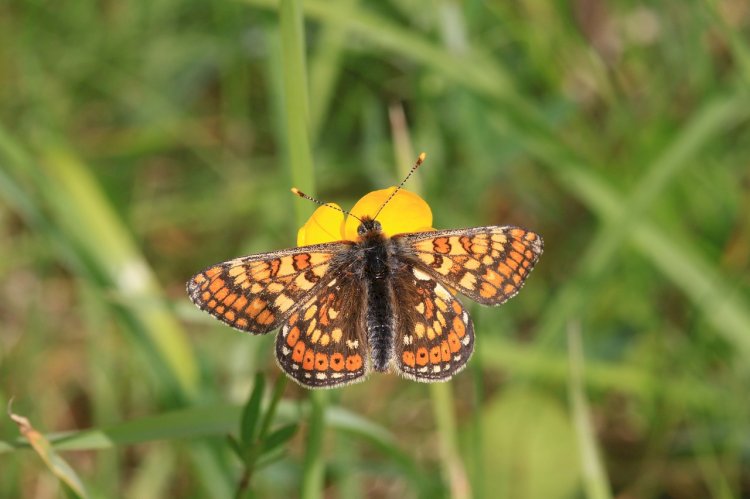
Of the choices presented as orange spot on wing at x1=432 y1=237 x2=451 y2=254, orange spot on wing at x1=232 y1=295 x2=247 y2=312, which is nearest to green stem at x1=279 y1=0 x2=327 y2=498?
orange spot on wing at x1=232 y1=295 x2=247 y2=312

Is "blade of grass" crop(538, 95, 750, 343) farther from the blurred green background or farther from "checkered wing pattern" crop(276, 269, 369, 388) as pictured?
"checkered wing pattern" crop(276, 269, 369, 388)

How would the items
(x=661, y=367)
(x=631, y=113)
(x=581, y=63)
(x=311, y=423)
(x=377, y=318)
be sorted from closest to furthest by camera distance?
(x=311, y=423) < (x=377, y=318) < (x=661, y=367) < (x=631, y=113) < (x=581, y=63)

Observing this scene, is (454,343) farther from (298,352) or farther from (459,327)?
(298,352)

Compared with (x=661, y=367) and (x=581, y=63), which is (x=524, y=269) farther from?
(x=581, y=63)

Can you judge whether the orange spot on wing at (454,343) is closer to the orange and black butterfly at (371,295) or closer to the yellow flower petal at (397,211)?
the orange and black butterfly at (371,295)

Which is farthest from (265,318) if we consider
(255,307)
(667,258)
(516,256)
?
(667,258)

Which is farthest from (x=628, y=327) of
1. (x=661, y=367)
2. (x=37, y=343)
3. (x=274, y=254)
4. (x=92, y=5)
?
(x=92, y=5)
